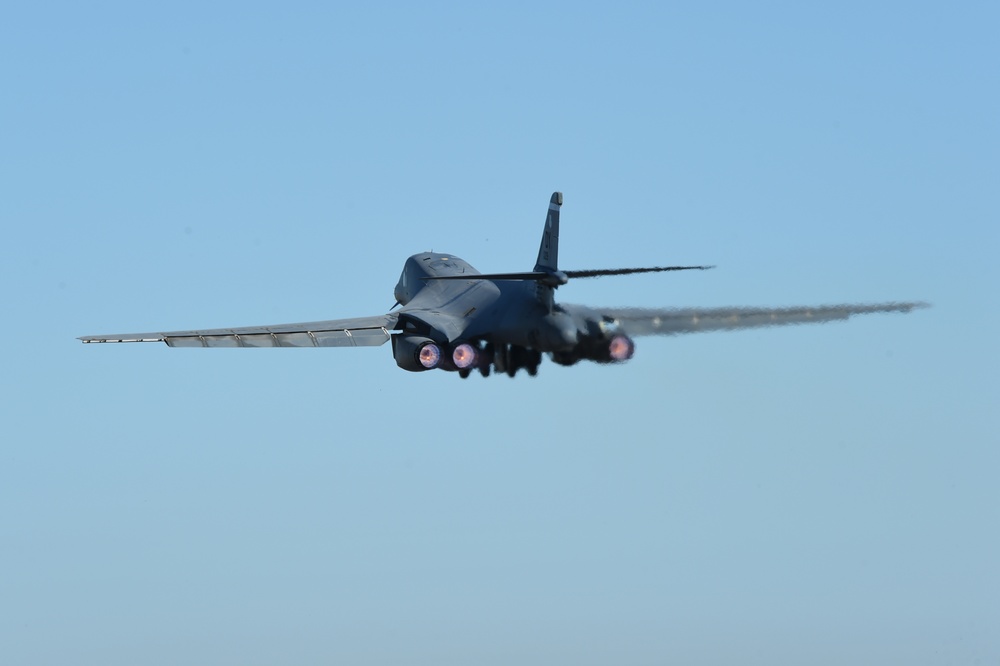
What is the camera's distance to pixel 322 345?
2616 inches

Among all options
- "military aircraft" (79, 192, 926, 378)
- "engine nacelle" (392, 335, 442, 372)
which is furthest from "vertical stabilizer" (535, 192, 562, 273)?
"engine nacelle" (392, 335, 442, 372)

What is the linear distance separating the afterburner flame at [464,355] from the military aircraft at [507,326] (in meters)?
0.04

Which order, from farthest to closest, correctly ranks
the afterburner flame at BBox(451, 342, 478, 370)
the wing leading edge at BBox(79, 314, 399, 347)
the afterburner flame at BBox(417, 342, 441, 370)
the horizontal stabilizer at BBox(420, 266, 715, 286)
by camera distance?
the wing leading edge at BBox(79, 314, 399, 347), the afterburner flame at BBox(417, 342, 441, 370), the afterburner flame at BBox(451, 342, 478, 370), the horizontal stabilizer at BBox(420, 266, 715, 286)

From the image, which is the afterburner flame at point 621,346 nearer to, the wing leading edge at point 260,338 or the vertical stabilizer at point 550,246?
the vertical stabilizer at point 550,246

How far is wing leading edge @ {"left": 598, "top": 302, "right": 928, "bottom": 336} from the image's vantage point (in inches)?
2311

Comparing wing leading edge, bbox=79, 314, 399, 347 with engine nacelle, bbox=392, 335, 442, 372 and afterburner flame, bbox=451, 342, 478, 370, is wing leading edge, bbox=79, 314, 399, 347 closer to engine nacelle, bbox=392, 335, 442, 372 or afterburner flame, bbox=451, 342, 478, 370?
engine nacelle, bbox=392, 335, 442, 372

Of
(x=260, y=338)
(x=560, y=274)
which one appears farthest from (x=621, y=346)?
(x=260, y=338)

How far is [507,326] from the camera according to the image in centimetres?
6197

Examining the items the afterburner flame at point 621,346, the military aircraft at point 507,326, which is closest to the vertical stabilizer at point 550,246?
the military aircraft at point 507,326

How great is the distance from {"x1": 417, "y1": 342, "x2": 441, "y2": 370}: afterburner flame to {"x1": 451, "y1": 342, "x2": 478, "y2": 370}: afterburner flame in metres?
0.70

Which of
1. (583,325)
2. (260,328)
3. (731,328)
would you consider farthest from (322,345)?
(731,328)

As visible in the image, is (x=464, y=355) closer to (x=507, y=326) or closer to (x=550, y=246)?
(x=507, y=326)

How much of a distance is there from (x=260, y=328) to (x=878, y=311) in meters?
23.4

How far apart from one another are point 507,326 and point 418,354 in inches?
152
